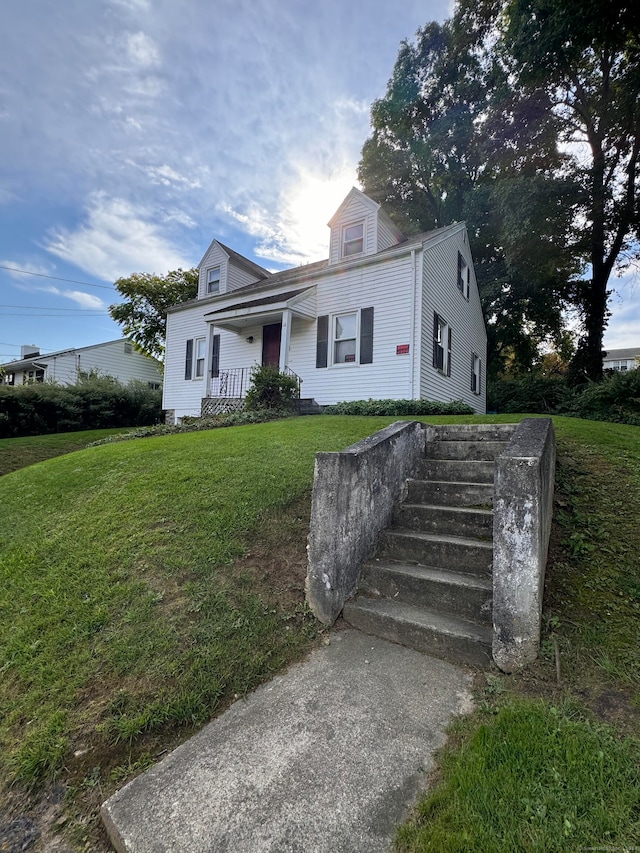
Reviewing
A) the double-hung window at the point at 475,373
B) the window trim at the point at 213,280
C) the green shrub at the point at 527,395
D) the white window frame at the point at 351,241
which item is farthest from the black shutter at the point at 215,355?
the green shrub at the point at 527,395

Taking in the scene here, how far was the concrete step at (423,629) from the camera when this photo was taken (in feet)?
8.03

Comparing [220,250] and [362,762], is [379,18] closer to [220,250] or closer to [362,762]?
[220,250]

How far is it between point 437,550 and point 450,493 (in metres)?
A: 0.75

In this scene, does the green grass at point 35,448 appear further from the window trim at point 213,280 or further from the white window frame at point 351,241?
the white window frame at point 351,241

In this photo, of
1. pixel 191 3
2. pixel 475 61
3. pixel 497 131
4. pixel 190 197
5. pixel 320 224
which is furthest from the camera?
pixel 475 61

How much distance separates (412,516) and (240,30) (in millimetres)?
→ 9567

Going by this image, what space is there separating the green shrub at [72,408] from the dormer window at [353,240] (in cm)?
1176

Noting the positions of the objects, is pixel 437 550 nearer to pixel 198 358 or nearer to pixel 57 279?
pixel 198 358

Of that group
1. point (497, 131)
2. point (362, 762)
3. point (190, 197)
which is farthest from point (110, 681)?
point (497, 131)

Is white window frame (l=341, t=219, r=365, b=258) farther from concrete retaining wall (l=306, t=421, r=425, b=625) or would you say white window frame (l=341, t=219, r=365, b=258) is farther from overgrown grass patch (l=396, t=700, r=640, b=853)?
overgrown grass patch (l=396, t=700, r=640, b=853)

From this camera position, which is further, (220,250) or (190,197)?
(220,250)

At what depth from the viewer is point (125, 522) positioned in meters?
4.22

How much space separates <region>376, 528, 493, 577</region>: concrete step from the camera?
117 inches

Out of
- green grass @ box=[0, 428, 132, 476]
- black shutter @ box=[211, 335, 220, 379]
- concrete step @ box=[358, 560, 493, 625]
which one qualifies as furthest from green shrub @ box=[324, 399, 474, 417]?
green grass @ box=[0, 428, 132, 476]
